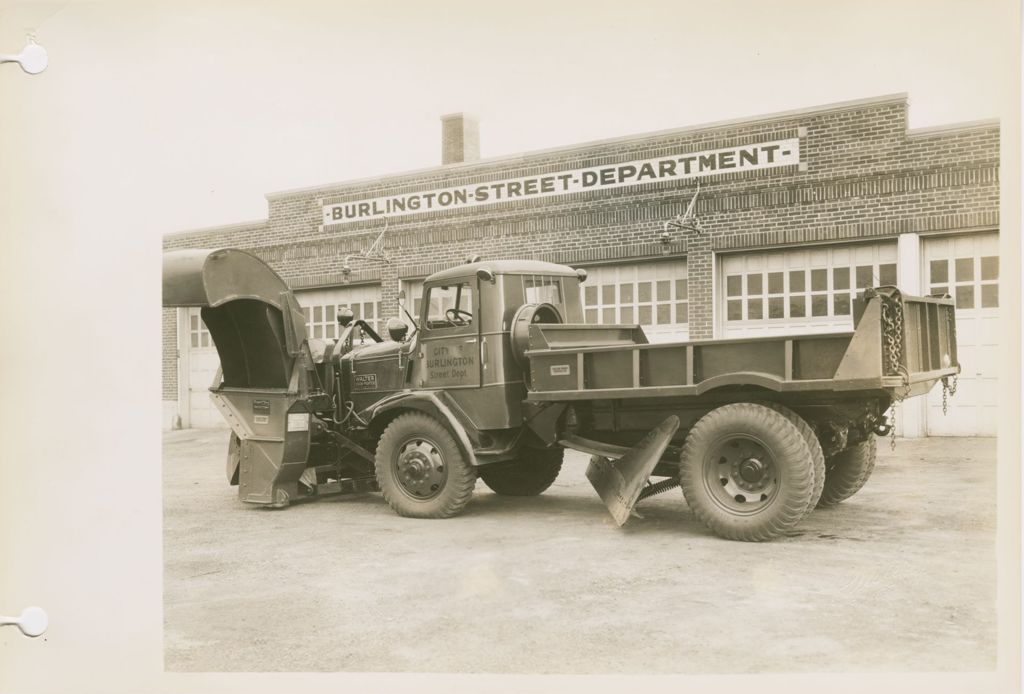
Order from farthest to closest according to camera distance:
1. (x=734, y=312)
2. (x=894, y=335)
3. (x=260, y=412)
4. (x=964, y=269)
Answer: (x=260, y=412) → (x=734, y=312) → (x=964, y=269) → (x=894, y=335)

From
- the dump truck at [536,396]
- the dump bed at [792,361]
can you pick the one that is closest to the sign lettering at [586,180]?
the dump truck at [536,396]

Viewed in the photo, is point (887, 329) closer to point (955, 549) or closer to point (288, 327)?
point (955, 549)

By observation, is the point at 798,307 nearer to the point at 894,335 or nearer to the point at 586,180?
the point at 894,335

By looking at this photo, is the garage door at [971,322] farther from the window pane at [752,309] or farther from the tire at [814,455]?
the window pane at [752,309]

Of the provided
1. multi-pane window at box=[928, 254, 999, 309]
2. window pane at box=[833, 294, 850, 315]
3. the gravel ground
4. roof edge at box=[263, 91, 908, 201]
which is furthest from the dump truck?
roof edge at box=[263, 91, 908, 201]

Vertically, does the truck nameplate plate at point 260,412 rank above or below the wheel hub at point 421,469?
above

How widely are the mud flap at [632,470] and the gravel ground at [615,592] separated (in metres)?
0.16

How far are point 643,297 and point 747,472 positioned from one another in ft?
5.17

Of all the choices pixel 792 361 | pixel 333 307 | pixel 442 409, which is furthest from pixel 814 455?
pixel 333 307

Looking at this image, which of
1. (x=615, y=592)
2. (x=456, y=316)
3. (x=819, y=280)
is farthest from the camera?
(x=456, y=316)

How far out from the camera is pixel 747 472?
523 centimetres

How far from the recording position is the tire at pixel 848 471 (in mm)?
5734

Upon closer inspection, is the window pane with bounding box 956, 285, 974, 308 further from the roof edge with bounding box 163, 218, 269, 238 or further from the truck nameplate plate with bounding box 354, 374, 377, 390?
the roof edge with bounding box 163, 218, 269, 238

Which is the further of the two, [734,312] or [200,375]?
[200,375]
